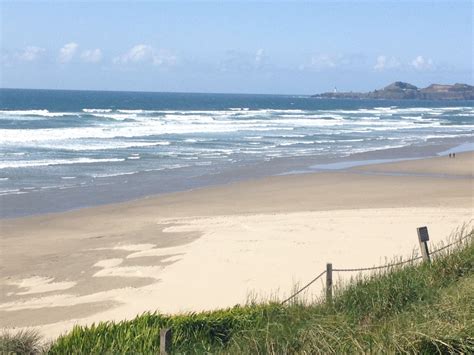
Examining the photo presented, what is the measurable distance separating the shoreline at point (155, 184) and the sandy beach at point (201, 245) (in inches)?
31.4

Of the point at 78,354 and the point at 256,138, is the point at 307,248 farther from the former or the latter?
the point at 256,138

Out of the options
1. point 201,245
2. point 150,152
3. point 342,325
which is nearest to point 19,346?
point 342,325

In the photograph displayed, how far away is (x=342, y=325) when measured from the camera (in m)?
7.32

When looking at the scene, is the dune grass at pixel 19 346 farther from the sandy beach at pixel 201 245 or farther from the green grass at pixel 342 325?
the sandy beach at pixel 201 245

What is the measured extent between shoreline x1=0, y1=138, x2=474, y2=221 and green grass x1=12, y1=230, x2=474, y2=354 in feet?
42.3

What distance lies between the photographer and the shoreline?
21.6 metres

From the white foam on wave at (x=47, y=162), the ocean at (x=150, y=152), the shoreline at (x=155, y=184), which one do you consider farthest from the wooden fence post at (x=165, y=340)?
the white foam on wave at (x=47, y=162)

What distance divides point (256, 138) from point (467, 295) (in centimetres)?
4055

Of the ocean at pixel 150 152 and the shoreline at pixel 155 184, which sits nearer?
the shoreline at pixel 155 184

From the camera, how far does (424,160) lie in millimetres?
35500

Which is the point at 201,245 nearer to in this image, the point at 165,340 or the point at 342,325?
the point at 342,325

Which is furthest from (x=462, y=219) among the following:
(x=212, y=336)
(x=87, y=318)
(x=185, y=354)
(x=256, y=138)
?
(x=256, y=138)

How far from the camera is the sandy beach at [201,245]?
12750mm

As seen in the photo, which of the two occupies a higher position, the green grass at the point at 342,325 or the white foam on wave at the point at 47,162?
the green grass at the point at 342,325
